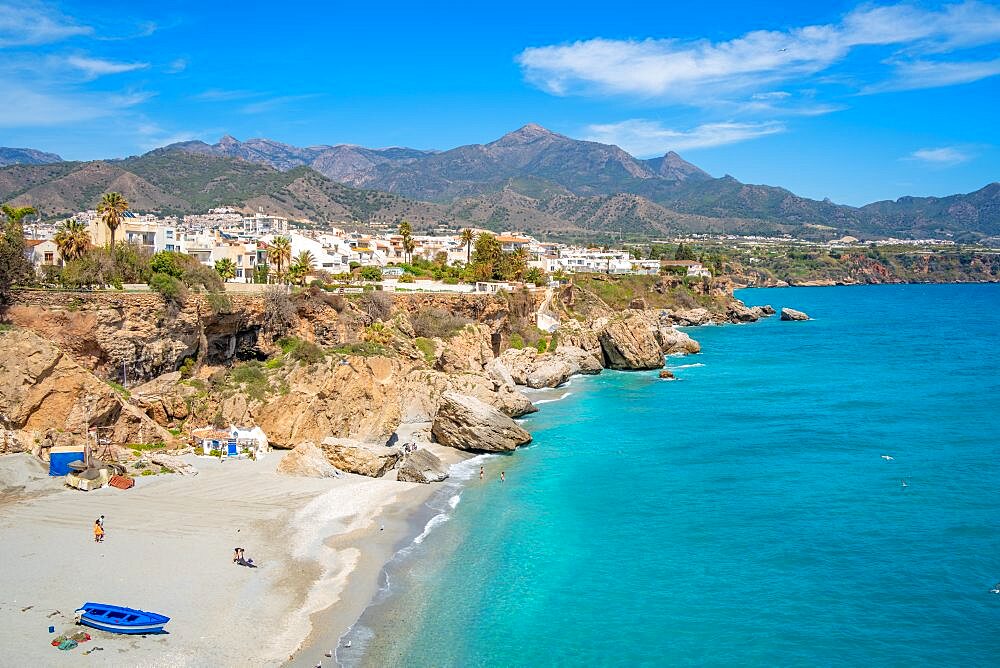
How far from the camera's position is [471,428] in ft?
117

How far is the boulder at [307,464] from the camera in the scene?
29.7 metres

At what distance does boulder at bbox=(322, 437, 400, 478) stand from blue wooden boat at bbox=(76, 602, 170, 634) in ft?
43.8

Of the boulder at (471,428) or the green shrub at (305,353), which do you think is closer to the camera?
the boulder at (471,428)

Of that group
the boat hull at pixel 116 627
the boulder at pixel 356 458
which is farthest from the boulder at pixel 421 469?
the boat hull at pixel 116 627

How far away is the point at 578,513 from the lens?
27828 mm

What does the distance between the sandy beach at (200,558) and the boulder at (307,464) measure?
67cm

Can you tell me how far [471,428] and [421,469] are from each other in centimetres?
531

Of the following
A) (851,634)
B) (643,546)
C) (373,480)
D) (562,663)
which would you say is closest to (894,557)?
(851,634)

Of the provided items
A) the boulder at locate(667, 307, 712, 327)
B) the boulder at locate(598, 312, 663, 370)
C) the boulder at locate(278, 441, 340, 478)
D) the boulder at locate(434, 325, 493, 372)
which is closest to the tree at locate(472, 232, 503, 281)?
the boulder at locate(598, 312, 663, 370)

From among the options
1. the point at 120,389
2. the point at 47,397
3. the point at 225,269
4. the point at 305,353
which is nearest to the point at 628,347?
the point at 225,269

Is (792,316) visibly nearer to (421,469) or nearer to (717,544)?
(421,469)

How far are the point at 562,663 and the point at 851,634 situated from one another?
7539 millimetres

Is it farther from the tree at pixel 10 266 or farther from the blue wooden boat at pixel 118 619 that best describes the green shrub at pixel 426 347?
the blue wooden boat at pixel 118 619

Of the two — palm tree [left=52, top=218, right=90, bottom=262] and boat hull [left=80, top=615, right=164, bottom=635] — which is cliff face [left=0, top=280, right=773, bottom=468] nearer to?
palm tree [left=52, top=218, right=90, bottom=262]
